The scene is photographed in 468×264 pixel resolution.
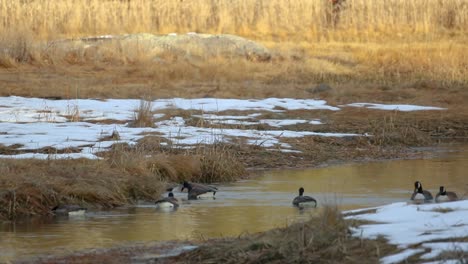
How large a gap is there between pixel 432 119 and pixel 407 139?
7.77ft

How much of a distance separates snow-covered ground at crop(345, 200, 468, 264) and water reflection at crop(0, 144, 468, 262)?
2.71 feet

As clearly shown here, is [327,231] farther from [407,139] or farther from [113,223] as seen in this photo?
[407,139]

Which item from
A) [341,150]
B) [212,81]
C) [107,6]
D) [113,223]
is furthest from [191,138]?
[107,6]

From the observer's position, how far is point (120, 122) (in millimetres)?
21266

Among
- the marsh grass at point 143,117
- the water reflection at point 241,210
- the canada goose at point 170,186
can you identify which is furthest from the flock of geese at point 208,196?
the marsh grass at point 143,117

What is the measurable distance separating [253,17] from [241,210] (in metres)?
26.1

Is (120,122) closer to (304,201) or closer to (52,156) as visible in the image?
(52,156)

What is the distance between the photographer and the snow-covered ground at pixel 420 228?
27.7 feet

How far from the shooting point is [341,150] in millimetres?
20109

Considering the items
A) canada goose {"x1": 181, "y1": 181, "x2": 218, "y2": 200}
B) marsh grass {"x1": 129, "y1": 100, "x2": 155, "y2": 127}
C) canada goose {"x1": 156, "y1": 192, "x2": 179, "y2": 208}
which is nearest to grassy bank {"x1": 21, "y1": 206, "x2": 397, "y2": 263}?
canada goose {"x1": 156, "y1": 192, "x2": 179, "y2": 208}

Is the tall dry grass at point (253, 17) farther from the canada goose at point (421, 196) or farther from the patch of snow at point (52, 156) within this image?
the canada goose at point (421, 196)

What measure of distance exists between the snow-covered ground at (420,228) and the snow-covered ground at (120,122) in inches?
281

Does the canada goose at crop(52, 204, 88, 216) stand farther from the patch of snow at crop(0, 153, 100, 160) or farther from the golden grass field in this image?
the patch of snow at crop(0, 153, 100, 160)

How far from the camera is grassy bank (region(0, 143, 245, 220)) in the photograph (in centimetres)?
1329
